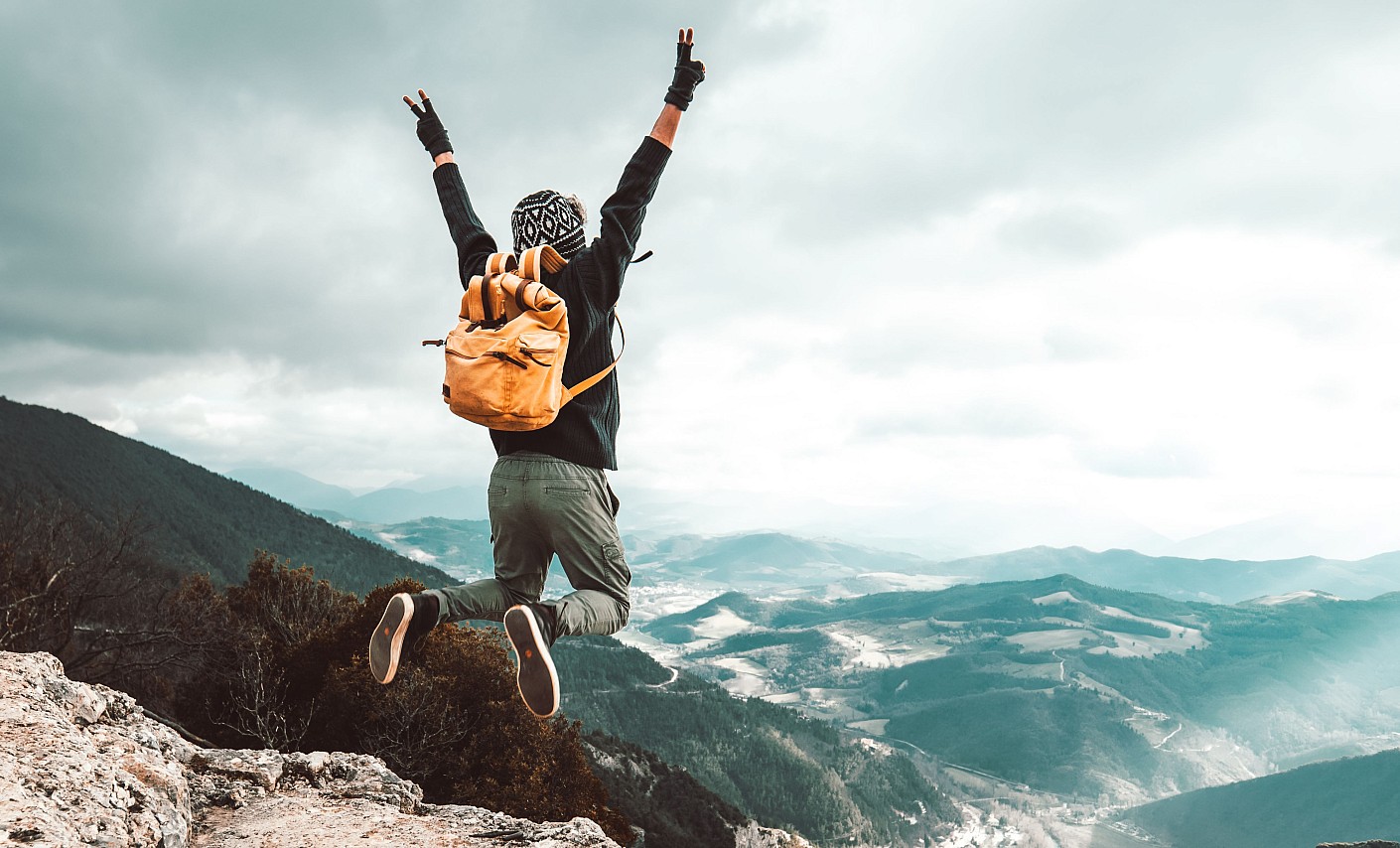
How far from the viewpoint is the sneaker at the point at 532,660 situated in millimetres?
4195

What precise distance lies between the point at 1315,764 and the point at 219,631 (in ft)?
824

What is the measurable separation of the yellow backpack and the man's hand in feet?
6.45

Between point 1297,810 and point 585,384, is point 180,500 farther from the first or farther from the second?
point 1297,810

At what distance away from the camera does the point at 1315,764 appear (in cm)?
19450

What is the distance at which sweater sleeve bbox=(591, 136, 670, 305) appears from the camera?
193 inches

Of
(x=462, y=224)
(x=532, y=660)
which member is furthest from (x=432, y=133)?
(x=532, y=660)

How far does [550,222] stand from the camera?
5156 millimetres

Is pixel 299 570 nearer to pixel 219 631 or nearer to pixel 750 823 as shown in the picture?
pixel 219 631

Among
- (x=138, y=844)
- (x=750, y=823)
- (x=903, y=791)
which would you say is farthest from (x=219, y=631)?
(x=903, y=791)

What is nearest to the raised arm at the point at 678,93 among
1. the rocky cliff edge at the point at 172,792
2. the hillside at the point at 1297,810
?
the rocky cliff edge at the point at 172,792

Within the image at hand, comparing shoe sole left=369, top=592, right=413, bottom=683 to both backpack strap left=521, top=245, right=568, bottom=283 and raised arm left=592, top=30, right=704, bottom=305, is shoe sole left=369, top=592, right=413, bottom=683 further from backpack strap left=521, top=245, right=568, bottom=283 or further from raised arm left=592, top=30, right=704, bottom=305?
raised arm left=592, top=30, right=704, bottom=305

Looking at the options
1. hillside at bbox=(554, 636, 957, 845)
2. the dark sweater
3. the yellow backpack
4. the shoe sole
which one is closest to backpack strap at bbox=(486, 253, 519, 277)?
the yellow backpack

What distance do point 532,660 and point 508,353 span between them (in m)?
1.73

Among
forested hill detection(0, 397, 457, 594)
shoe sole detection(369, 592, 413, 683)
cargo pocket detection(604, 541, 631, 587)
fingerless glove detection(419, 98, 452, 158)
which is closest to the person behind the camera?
shoe sole detection(369, 592, 413, 683)
